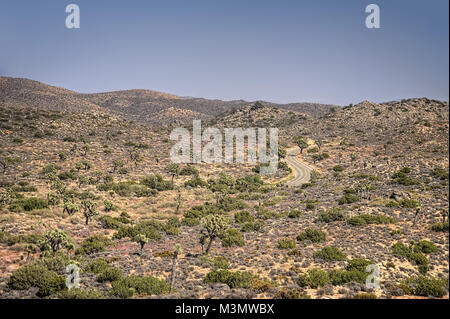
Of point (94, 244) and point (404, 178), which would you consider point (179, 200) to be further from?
point (404, 178)

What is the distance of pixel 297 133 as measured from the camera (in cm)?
13150

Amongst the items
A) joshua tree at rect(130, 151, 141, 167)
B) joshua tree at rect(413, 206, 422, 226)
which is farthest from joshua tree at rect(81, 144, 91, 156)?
joshua tree at rect(413, 206, 422, 226)

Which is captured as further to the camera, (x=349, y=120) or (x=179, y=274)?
(x=349, y=120)

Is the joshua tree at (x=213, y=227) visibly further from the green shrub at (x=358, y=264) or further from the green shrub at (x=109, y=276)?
the green shrub at (x=358, y=264)

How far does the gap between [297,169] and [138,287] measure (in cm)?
6904

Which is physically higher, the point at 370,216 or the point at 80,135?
the point at 80,135

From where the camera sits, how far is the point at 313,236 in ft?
100

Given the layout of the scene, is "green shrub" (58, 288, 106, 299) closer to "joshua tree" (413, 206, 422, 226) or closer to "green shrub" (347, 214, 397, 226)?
"green shrub" (347, 214, 397, 226)

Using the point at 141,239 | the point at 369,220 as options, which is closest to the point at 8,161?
the point at 141,239

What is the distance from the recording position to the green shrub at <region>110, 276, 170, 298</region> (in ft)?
61.8

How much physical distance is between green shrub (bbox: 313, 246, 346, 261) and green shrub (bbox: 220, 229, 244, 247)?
8.39 m
